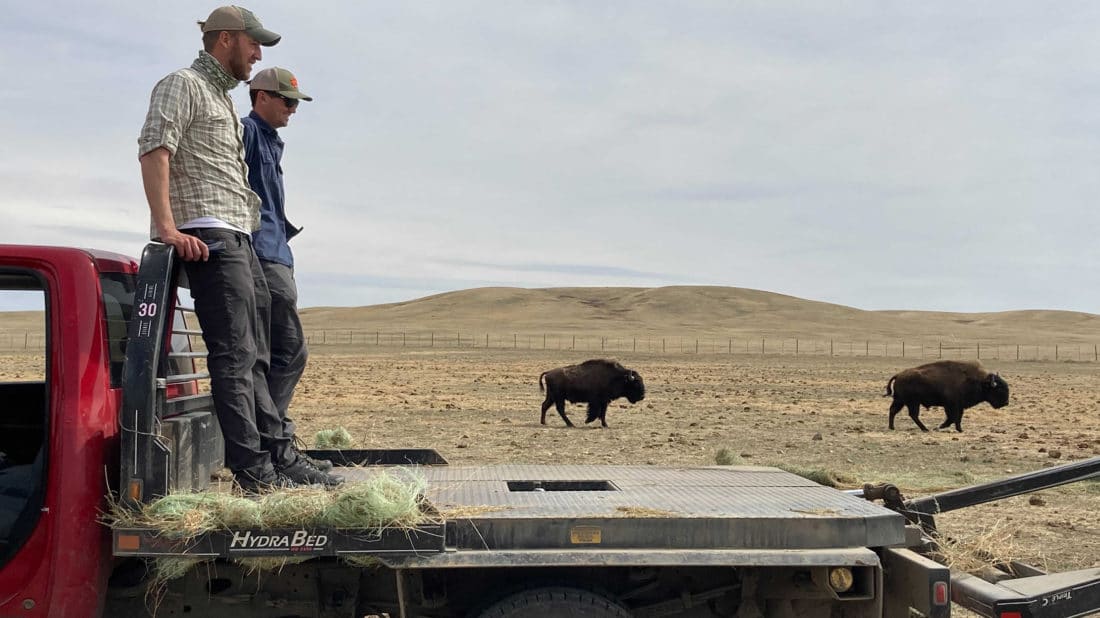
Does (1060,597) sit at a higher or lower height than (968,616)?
higher

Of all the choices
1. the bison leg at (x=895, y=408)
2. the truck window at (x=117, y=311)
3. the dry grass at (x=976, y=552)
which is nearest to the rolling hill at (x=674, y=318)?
the bison leg at (x=895, y=408)

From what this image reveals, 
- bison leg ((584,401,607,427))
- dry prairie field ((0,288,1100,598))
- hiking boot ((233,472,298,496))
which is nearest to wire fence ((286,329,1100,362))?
dry prairie field ((0,288,1100,598))

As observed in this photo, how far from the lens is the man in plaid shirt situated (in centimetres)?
369

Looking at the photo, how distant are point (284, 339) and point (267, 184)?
813 mm

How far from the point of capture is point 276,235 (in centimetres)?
462

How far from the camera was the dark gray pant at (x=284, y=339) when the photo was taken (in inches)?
180

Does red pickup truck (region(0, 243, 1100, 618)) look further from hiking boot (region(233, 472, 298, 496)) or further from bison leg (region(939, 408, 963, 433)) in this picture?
bison leg (region(939, 408, 963, 433))

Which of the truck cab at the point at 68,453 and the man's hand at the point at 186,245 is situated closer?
the truck cab at the point at 68,453

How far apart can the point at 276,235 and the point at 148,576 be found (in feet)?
5.75

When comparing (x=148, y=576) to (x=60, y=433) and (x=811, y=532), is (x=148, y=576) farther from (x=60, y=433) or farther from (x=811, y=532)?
(x=811, y=532)

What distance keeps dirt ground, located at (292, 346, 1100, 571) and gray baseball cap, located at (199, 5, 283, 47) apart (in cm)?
422

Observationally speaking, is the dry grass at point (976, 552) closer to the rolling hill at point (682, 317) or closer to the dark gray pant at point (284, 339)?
the dark gray pant at point (284, 339)

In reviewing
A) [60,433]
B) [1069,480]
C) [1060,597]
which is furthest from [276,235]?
[1069,480]

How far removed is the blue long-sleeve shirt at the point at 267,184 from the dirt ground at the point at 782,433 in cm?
380
